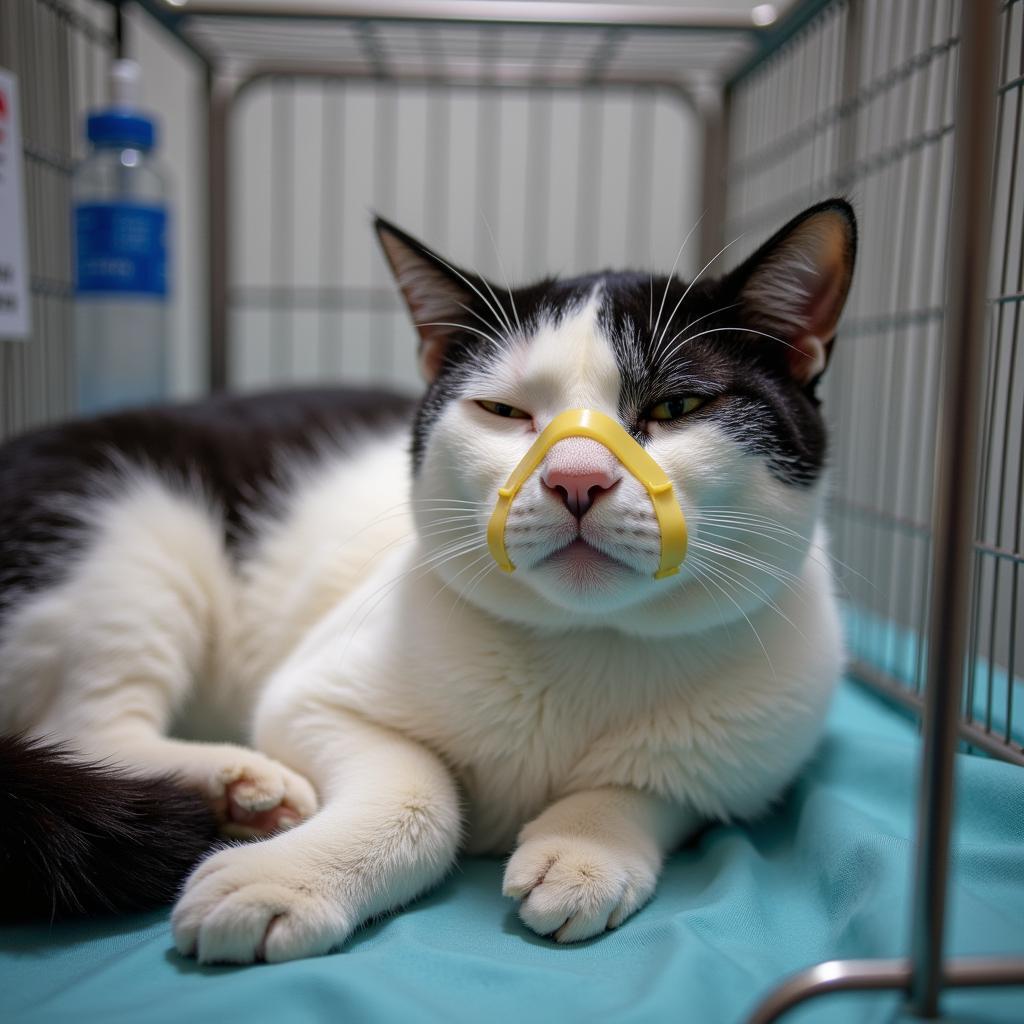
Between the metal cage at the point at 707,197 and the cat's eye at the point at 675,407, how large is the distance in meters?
0.21

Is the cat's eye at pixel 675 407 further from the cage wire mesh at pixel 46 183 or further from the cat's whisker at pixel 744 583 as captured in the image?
the cage wire mesh at pixel 46 183

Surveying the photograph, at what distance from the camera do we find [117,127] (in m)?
1.58

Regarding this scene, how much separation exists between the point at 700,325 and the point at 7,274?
1.07 meters

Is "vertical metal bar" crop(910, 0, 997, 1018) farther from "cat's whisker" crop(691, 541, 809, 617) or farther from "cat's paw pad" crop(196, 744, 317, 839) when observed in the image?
"cat's paw pad" crop(196, 744, 317, 839)

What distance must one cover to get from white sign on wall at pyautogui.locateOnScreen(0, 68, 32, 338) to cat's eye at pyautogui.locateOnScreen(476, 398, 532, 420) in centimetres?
89

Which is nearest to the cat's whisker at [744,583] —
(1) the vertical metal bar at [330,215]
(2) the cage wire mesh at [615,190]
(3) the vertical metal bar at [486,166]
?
(2) the cage wire mesh at [615,190]

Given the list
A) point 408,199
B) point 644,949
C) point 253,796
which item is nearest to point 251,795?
point 253,796

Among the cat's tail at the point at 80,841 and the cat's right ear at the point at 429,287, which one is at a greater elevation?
Result: the cat's right ear at the point at 429,287

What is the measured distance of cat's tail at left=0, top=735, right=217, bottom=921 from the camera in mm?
766

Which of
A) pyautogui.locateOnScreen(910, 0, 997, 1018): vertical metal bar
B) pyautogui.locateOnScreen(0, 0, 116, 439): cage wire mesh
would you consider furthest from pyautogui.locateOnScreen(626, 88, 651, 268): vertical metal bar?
pyautogui.locateOnScreen(910, 0, 997, 1018): vertical metal bar

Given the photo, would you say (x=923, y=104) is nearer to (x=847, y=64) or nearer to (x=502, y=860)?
(x=847, y=64)

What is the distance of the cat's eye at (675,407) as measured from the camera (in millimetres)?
821

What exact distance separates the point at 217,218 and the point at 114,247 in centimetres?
42

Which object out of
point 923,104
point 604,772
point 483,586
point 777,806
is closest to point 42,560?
point 483,586
